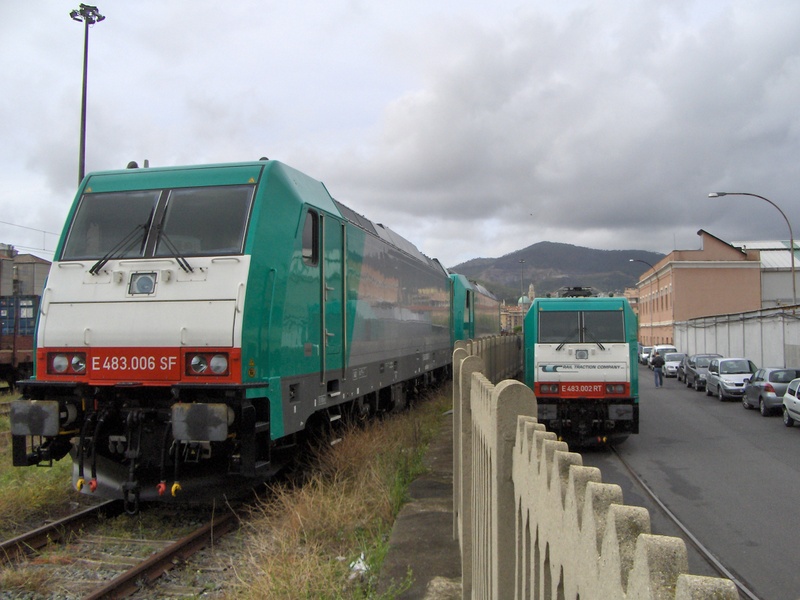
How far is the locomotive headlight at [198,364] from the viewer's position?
6.92m

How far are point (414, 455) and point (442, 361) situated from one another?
30.0 feet

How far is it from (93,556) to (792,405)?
49.7 ft

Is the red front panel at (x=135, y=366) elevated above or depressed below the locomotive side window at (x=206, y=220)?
below

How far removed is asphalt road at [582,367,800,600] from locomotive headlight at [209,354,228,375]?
4.68 metres

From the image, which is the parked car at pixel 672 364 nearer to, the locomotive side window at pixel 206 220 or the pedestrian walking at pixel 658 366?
the pedestrian walking at pixel 658 366

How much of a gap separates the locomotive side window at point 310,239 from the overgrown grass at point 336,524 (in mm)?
2465

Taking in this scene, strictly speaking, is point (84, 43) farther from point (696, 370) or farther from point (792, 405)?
point (696, 370)

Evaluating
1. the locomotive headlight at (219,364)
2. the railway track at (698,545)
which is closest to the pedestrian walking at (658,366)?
the railway track at (698,545)

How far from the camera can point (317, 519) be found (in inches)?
262

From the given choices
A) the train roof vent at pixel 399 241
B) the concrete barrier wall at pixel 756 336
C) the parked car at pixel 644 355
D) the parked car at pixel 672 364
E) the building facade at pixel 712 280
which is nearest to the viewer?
the train roof vent at pixel 399 241

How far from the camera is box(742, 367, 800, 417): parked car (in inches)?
745

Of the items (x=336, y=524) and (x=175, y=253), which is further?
(x=175, y=253)

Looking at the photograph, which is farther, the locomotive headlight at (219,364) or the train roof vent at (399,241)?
the train roof vent at (399,241)

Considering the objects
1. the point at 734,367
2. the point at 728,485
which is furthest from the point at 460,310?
the point at 728,485
